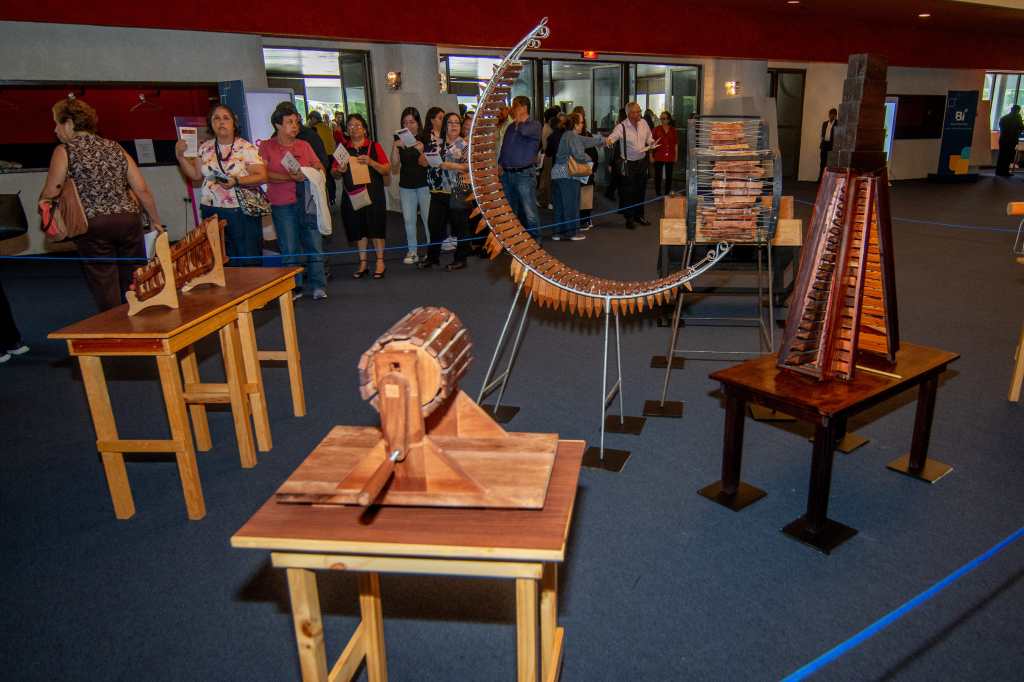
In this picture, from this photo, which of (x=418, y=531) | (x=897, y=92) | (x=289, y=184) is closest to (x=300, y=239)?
(x=289, y=184)

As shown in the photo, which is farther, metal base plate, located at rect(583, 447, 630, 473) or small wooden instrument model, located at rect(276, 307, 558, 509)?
Answer: metal base plate, located at rect(583, 447, 630, 473)

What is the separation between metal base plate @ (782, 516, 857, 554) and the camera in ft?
8.04

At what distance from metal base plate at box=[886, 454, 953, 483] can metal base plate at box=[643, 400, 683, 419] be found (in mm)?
967

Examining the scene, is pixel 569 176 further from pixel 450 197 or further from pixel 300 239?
pixel 300 239

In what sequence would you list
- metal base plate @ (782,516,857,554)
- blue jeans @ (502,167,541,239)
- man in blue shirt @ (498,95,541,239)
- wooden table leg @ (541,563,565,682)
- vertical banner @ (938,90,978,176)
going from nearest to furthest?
wooden table leg @ (541,563,565,682) < metal base plate @ (782,516,857,554) < man in blue shirt @ (498,95,541,239) < blue jeans @ (502,167,541,239) < vertical banner @ (938,90,978,176)

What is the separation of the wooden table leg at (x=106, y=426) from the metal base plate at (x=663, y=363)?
2807mm

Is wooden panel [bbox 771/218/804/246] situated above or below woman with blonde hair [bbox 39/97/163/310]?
below

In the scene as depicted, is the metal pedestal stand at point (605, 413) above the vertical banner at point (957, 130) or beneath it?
beneath

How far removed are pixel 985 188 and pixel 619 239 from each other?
9228 mm

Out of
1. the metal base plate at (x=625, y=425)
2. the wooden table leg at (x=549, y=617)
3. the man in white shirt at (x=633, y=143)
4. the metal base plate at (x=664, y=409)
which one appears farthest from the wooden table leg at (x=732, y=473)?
the man in white shirt at (x=633, y=143)

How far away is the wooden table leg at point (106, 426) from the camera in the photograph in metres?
2.58

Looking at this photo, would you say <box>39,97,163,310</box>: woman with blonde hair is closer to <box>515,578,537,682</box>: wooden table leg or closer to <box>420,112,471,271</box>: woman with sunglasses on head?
<box>420,112,471,271</box>: woman with sunglasses on head

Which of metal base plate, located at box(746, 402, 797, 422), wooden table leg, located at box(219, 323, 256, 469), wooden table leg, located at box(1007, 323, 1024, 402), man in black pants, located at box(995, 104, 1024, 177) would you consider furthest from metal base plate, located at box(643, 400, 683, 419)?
man in black pants, located at box(995, 104, 1024, 177)

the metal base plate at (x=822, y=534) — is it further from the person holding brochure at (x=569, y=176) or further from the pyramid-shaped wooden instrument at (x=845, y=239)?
the person holding brochure at (x=569, y=176)
